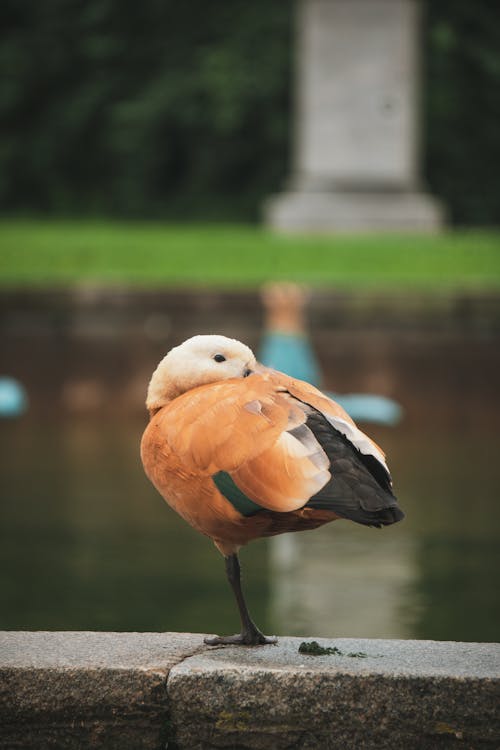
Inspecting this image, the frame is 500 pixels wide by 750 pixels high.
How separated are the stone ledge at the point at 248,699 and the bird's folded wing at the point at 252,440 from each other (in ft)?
1.47

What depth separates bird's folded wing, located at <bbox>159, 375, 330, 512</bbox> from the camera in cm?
302

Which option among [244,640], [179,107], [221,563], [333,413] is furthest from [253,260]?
[179,107]

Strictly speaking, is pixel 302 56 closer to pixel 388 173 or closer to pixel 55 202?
pixel 388 173

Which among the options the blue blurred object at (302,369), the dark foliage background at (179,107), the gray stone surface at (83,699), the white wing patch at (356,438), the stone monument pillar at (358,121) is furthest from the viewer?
the dark foliage background at (179,107)

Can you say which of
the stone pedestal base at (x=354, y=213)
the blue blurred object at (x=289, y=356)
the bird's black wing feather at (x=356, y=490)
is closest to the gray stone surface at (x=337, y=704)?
the bird's black wing feather at (x=356, y=490)

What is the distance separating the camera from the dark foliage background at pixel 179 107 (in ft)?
80.3

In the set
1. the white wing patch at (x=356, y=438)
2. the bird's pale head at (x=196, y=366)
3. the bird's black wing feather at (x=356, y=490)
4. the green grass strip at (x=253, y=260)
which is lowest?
the green grass strip at (x=253, y=260)

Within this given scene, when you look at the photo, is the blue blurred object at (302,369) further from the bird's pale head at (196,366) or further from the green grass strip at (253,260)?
the bird's pale head at (196,366)

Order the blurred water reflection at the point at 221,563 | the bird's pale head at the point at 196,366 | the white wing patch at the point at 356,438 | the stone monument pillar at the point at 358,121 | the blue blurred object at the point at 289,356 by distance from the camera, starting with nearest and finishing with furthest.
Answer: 1. the white wing patch at the point at 356,438
2. the bird's pale head at the point at 196,366
3. the blurred water reflection at the point at 221,563
4. the blue blurred object at the point at 289,356
5. the stone monument pillar at the point at 358,121

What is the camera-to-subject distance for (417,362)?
1141 cm

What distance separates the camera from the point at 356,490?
9.80 ft

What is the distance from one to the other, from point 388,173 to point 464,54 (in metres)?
7.88

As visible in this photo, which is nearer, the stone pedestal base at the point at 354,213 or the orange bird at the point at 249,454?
the orange bird at the point at 249,454

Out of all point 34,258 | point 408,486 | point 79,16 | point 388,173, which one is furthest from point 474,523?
point 79,16
